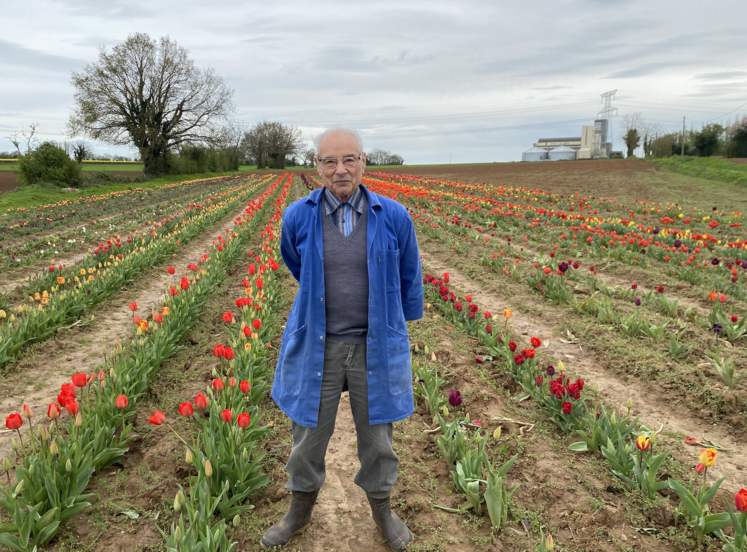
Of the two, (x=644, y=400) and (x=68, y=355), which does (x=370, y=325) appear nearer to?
(x=644, y=400)

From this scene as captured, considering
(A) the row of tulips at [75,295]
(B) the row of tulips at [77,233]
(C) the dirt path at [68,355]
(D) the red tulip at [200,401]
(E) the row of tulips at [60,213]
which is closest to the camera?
(D) the red tulip at [200,401]

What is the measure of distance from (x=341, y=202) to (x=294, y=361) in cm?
89

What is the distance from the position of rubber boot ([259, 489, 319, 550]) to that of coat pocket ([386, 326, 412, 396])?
0.82 metres

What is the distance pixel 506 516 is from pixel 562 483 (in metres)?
0.56

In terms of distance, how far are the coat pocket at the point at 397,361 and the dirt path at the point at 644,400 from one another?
2403mm

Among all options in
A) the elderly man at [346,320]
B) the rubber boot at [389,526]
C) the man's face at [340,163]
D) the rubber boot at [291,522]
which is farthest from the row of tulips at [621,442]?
the man's face at [340,163]

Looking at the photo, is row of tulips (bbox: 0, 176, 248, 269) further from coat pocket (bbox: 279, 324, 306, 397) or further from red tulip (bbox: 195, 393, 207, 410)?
coat pocket (bbox: 279, 324, 306, 397)

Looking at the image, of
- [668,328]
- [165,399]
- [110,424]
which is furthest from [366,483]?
[668,328]

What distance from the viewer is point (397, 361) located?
2.53 meters

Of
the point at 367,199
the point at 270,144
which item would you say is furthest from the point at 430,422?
the point at 270,144

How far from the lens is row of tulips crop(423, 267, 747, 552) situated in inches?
103

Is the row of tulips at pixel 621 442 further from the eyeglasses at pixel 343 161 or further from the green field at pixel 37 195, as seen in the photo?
the green field at pixel 37 195

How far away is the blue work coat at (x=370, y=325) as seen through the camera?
8.15ft

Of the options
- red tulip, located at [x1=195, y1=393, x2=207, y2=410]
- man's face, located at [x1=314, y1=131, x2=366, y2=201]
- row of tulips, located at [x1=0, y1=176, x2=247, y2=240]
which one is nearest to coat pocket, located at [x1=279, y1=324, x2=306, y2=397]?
red tulip, located at [x1=195, y1=393, x2=207, y2=410]
